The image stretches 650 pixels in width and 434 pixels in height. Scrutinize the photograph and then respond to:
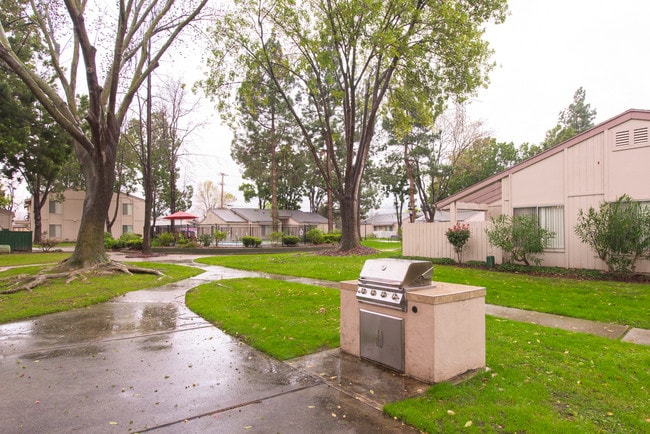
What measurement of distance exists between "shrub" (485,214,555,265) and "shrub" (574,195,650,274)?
3.88ft

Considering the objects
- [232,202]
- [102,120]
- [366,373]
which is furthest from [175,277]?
[232,202]

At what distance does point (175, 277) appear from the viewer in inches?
442

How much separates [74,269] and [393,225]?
58836mm

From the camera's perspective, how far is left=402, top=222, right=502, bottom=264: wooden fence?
1355 cm

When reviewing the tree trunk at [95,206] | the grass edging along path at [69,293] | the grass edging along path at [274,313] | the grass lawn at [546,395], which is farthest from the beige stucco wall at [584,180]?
the tree trunk at [95,206]

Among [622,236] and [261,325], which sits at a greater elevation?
[622,236]

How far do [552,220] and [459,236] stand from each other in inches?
115

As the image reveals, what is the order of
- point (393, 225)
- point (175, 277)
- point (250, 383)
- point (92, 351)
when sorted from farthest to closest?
point (393, 225), point (175, 277), point (92, 351), point (250, 383)

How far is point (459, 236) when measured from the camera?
13656 millimetres

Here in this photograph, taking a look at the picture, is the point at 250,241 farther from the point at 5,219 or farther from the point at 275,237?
A: the point at 5,219

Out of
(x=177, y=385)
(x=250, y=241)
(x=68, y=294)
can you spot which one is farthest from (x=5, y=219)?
(x=177, y=385)

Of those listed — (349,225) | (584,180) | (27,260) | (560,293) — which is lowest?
(27,260)

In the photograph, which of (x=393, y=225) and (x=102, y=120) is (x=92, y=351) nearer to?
(x=102, y=120)

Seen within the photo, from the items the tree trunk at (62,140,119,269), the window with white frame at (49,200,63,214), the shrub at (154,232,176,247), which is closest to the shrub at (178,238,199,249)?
the shrub at (154,232,176,247)
